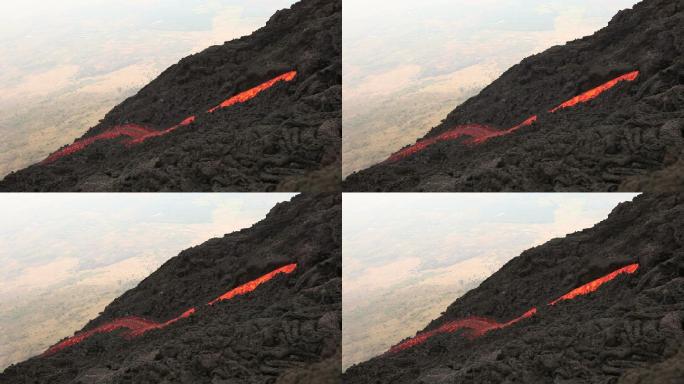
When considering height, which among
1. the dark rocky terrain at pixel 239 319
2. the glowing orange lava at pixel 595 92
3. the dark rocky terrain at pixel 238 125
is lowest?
the dark rocky terrain at pixel 239 319

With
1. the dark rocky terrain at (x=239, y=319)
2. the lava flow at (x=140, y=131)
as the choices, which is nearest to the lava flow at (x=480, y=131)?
the dark rocky terrain at (x=239, y=319)

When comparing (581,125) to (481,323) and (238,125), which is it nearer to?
(481,323)

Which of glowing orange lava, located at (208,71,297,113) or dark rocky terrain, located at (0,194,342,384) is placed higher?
glowing orange lava, located at (208,71,297,113)

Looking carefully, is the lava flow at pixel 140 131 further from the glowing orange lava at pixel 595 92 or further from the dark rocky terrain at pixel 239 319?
the glowing orange lava at pixel 595 92

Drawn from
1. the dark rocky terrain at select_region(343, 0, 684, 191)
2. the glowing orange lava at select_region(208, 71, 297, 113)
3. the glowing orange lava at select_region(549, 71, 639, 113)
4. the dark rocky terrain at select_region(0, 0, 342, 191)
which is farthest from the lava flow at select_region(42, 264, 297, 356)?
the glowing orange lava at select_region(549, 71, 639, 113)

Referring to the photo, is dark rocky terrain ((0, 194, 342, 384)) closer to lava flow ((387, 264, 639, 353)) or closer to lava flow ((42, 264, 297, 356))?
lava flow ((42, 264, 297, 356))

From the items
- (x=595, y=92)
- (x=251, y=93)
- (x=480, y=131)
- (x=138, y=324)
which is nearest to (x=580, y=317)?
(x=480, y=131)
